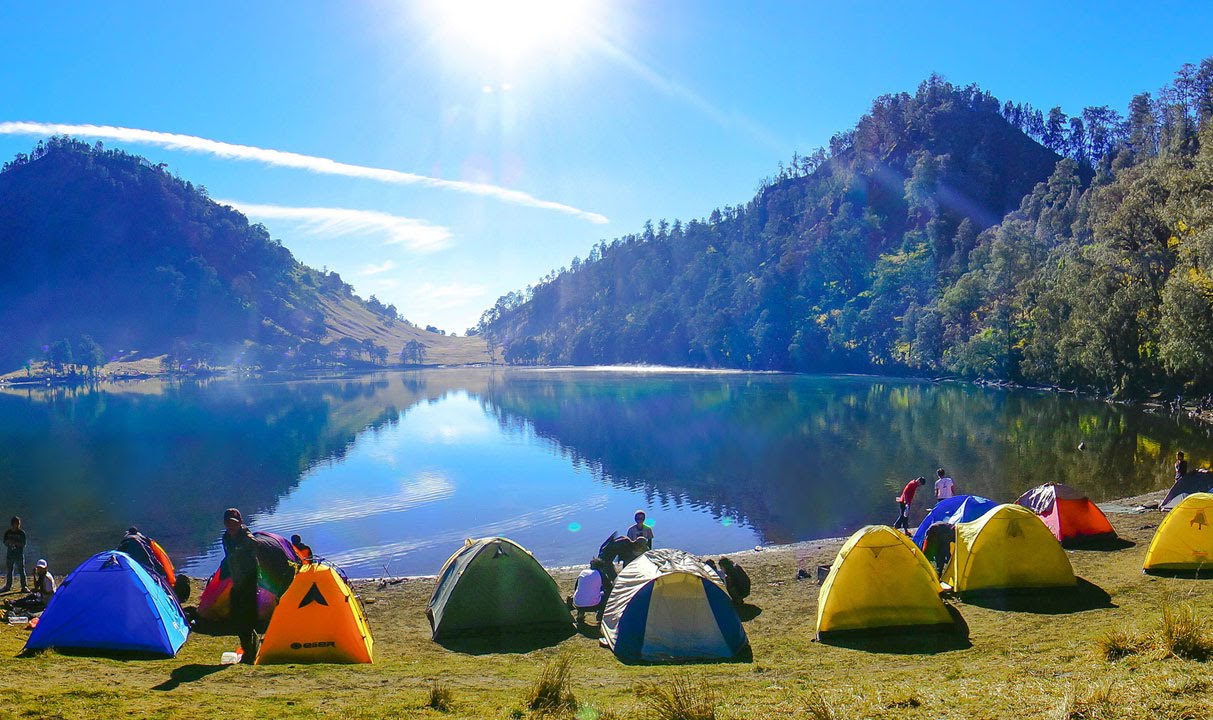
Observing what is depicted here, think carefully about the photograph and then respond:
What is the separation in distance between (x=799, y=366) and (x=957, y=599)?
503 ft

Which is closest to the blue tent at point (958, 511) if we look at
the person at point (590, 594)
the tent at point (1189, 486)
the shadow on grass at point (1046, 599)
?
the shadow on grass at point (1046, 599)

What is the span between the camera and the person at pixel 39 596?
1541cm

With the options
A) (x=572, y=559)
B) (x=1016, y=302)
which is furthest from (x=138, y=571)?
(x=1016, y=302)

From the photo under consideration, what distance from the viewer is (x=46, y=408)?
96188 millimetres

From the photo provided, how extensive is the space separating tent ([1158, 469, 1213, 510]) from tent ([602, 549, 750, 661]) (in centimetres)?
1626

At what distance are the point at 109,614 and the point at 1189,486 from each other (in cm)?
2689

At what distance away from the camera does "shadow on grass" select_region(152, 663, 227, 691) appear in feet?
32.1

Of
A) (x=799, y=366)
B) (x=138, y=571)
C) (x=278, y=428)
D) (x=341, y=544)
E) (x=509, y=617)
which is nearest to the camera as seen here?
(x=138, y=571)

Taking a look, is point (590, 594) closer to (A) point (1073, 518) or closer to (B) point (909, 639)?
(B) point (909, 639)

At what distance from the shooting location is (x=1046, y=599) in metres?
14.6

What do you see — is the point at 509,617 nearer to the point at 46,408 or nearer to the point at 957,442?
the point at 957,442

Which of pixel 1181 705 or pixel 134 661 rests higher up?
pixel 1181 705

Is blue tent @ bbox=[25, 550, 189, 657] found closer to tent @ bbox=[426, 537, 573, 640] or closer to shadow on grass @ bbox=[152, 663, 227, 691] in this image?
shadow on grass @ bbox=[152, 663, 227, 691]

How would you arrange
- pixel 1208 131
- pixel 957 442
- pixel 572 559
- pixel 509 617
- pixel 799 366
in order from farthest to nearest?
pixel 799 366
pixel 1208 131
pixel 957 442
pixel 572 559
pixel 509 617
